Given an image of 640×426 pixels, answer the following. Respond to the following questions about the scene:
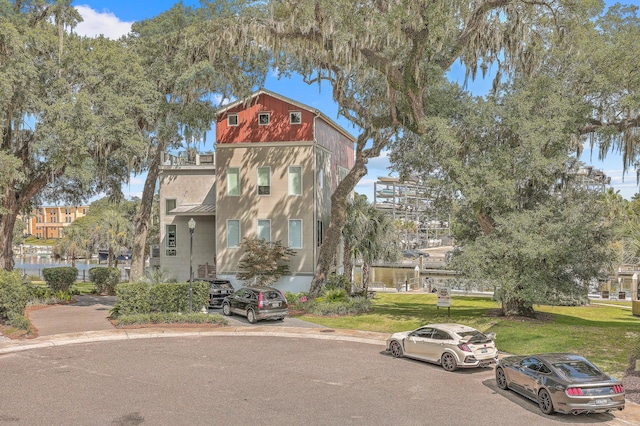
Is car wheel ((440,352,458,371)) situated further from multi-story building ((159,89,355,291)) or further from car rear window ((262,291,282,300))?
multi-story building ((159,89,355,291))

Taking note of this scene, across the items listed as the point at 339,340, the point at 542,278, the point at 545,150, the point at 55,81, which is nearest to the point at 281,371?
the point at 339,340

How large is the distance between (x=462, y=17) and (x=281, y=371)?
1991 centimetres

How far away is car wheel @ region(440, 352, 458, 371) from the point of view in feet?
52.4

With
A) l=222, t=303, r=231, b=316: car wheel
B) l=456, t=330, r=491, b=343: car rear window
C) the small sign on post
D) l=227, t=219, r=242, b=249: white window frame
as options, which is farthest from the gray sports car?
l=227, t=219, r=242, b=249: white window frame

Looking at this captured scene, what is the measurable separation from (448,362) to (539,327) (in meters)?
8.79

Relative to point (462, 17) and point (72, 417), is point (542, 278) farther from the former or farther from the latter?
point (72, 417)

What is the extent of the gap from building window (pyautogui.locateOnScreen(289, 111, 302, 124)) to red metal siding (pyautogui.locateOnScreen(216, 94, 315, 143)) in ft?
0.65

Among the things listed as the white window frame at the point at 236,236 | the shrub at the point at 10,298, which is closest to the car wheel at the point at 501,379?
the shrub at the point at 10,298

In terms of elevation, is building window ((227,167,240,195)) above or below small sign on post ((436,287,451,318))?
above

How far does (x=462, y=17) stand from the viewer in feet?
83.8

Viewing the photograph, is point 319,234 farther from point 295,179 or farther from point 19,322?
point 19,322

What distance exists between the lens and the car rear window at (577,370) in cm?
1192

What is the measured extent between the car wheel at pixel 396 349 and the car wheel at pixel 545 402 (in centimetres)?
617

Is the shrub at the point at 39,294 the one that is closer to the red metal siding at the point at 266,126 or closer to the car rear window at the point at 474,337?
the red metal siding at the point at 266,126
